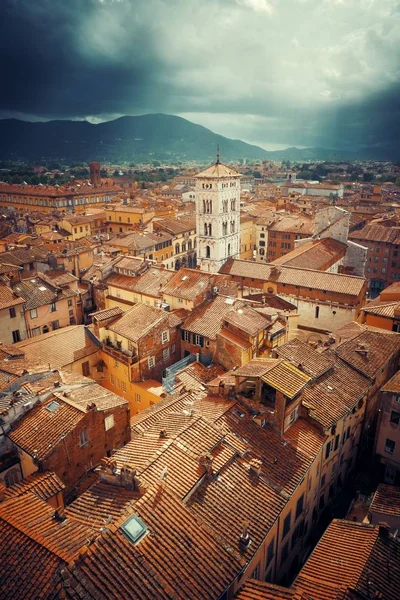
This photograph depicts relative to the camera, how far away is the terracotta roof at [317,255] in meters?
57.3

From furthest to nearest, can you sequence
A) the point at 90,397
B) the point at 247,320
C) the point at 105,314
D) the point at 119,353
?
the point at 105,314
the point at 119,353
the point at 247,320
the point at 90,397

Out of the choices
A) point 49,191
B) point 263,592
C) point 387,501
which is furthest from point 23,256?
point 49,191

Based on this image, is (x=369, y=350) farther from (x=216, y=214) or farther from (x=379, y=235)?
(x=379, y=235)

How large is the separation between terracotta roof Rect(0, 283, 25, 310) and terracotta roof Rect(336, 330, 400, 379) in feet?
102

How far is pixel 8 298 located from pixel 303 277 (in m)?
33.5

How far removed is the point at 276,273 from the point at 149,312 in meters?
20.7

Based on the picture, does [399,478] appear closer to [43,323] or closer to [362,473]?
[362,473]

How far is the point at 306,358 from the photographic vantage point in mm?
28375

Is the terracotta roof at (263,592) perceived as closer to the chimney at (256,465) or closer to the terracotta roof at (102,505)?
the chimney at (256,465)

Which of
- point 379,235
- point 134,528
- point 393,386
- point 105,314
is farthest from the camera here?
→ point 379,235

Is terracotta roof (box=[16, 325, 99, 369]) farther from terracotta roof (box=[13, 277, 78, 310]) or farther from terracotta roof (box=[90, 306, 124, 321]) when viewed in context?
terracotta roof (box=[13, 277, 78, 310])

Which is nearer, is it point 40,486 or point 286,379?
point 40,486

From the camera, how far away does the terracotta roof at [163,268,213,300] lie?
43.1m

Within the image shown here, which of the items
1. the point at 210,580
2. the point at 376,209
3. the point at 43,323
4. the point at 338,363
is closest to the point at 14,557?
the point at 210,580
